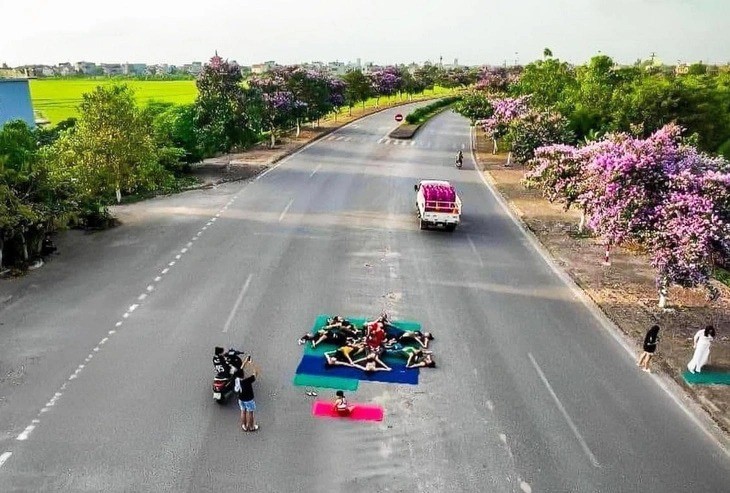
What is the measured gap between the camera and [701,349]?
44.8 feet

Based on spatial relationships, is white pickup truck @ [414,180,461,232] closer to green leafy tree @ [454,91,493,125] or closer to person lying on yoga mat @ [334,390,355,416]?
person lying on yoga mat @ [334,390,355,416]

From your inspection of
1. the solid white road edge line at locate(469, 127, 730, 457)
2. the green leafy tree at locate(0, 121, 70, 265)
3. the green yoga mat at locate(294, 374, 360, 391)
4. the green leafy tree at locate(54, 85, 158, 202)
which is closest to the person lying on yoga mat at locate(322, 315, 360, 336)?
the green yoga mat at locate(294, 374, 360, 391)

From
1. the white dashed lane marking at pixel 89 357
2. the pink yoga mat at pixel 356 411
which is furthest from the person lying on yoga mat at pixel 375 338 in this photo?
the white dashed lane marking at pixel 89 357

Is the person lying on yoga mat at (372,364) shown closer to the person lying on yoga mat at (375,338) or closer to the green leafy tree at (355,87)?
the person lying on yoga mat at (375,338)

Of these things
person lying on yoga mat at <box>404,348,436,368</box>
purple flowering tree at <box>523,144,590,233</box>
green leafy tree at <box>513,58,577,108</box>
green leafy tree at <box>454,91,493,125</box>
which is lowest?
person lying on yoga mat at <box>404,348,436,368</box>

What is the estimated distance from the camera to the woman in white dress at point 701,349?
1347 centimetres

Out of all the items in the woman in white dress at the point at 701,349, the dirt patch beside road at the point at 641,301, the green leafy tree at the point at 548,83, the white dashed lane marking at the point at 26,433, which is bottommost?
the white dashed lane marking at the point at 26,433

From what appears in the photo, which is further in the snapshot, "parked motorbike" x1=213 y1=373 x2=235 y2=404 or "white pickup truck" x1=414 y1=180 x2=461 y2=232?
"white pickup truck" x1=414 y1=180 x2=461 y2=232

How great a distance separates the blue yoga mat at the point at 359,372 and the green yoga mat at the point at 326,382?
0.47ft

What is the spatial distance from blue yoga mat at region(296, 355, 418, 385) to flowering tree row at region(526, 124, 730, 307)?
8.11 m

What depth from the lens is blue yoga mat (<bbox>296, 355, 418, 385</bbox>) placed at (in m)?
13.6

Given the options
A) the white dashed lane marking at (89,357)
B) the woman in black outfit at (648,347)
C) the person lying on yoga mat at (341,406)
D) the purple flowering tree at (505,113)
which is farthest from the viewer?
the purple flowering tree at (505,113)

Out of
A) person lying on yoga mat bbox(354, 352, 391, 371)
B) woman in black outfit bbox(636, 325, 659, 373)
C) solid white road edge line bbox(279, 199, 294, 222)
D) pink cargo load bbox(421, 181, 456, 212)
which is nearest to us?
woman in black outfit bbox(636, 325, 659, 373)

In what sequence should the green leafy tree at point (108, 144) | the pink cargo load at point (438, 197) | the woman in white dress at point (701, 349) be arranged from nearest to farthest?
1. the woman in white dress at point (701, 349)
2. the pink cargo load at point (438, 197)
3. the green leafy tree at point (108, 144)
